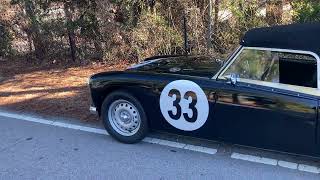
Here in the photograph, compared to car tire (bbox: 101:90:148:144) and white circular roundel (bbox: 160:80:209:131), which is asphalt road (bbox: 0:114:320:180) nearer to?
car tire (bbox: 101:90:148:144)

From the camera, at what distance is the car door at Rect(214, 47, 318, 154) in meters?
4.23

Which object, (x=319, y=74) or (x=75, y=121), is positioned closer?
(x=319, y=74)

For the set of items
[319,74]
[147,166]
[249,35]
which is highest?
[249,35]

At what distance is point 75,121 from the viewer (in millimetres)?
6305

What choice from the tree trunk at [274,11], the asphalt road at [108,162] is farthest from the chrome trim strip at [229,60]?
the tree trunk at [274,11]

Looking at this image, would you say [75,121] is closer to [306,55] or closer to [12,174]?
[12,174]

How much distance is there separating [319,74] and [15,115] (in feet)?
14.6

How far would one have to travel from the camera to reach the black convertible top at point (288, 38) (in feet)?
14.0

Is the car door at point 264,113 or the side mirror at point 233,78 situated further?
the side mirror at point 233,78

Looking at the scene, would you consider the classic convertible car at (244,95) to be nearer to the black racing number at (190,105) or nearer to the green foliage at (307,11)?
the black racing number at (190,105)

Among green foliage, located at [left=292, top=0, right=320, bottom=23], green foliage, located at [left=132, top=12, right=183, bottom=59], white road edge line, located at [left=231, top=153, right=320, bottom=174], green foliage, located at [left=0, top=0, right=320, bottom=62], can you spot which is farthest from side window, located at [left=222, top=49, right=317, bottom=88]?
green foliage, located at [left=132, top=12, right=183, bottom=59]

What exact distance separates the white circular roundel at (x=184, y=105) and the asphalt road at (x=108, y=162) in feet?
1.27

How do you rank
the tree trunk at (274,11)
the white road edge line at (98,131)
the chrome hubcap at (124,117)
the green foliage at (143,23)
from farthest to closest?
the green foliage at (143,23), the tree trunk at (274,11), the chrome hubcap at (124,117), the white road edge line at (98,131)

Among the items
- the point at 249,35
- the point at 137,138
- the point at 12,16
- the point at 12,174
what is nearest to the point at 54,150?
the point at 12,174
